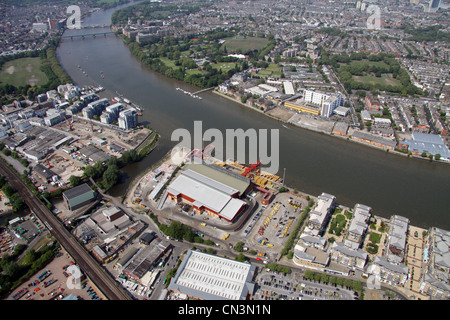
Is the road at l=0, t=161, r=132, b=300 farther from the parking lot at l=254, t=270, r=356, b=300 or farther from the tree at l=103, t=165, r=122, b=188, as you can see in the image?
the parking lot at l=254, t=270, r=356, b=300

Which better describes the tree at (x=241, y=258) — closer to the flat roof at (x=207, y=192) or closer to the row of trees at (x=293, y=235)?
the row of trees at (x=293, y=235)

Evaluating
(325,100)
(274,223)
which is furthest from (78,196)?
(325,100)

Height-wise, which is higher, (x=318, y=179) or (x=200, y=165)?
(x=200, y=165)

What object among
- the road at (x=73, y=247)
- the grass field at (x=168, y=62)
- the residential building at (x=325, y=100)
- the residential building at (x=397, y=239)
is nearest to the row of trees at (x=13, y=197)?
the road at (x=73, y=247)

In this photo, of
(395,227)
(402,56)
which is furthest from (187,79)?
(402,56)

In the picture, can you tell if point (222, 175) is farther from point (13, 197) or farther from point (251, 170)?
point (13, 197)

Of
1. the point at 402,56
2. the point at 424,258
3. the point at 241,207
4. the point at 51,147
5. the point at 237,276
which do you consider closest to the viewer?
the point at 237,276

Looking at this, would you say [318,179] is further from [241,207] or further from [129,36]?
[129,36]
